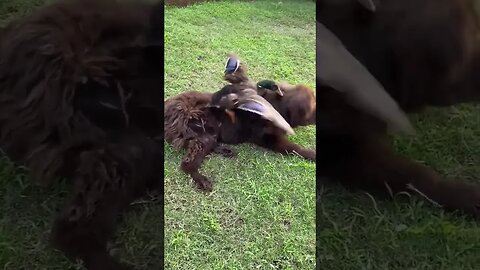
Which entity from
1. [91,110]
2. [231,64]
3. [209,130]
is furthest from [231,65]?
[91,110]

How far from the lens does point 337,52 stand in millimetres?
1138

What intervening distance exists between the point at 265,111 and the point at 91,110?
0.92 ft

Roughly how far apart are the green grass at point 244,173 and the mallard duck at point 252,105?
3 centimetres

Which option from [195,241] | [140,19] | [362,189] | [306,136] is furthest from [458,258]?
[140,19]

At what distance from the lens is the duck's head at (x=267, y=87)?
1.12m

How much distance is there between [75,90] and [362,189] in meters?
0.50

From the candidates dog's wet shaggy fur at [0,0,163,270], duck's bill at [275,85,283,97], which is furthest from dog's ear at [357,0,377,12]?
dog's wet shaggy fur at [0,0,163,270]

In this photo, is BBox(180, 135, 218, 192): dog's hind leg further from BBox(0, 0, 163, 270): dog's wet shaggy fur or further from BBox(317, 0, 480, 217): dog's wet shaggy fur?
BBox(317, 0, 480, 217): dog's wet shaggy fur

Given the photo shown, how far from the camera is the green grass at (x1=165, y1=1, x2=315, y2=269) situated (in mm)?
1078

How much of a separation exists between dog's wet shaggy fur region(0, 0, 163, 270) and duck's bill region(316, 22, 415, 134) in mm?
262

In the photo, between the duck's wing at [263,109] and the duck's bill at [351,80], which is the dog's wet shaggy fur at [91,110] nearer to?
the duck's wing at [263,109]

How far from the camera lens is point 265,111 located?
1.12 m

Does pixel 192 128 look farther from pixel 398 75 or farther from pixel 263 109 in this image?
pixel 398 75

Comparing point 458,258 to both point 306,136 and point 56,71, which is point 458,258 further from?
point 56,71
